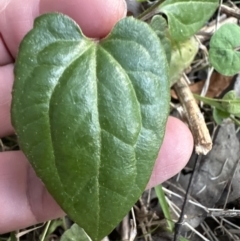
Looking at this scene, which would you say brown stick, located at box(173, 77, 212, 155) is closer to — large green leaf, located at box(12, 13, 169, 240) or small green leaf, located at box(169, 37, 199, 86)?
small green leaf, located at box(169, 37, 199, 86)

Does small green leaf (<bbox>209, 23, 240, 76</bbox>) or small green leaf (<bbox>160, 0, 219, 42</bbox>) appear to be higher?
small green leaf (<bbox>160, 0, 219, 42</bbox>)

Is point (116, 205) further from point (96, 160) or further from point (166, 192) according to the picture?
point (166, 192)

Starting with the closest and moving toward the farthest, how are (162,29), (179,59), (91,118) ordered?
(91,118)
(162,29)
(179,59)

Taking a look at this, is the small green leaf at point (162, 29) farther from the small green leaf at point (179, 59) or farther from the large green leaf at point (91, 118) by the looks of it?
the large green leaf at point (91, 118)

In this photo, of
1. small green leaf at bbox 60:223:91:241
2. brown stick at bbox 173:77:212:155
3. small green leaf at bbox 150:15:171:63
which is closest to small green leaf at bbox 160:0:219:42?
small green leaf at bbox 150:15:171:63

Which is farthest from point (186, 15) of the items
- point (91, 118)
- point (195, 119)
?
point (91, 118)

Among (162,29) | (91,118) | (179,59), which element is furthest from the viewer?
(179,59)

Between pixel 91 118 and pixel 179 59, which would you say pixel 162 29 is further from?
pixel 91 118
